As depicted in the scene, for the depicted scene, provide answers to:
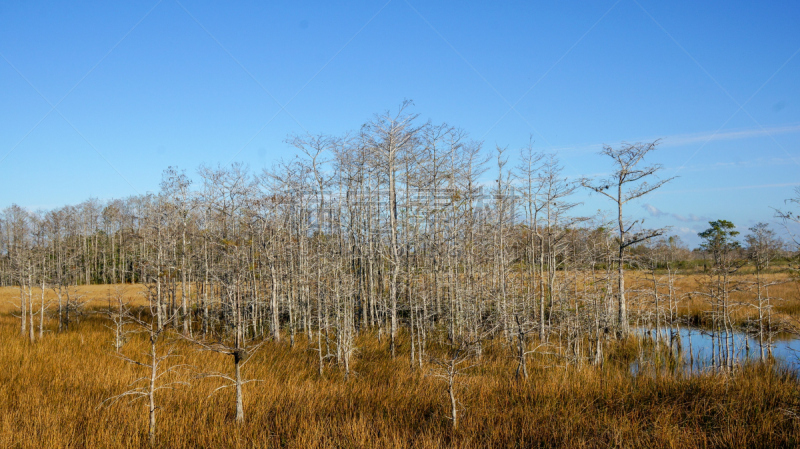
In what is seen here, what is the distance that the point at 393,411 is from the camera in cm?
762

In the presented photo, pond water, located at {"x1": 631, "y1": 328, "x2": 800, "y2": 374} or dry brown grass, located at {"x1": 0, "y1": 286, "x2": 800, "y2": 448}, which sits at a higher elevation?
dry brown grass, located at {"x1": 0, "y1": 286, "x2": 800, "y2": 448}

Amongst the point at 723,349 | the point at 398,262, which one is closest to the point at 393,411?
the point at 398,262

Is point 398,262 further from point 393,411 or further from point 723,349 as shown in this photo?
point 723,349

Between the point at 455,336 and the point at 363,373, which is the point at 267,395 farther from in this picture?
the point at 455,336

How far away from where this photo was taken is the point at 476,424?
6539 mm

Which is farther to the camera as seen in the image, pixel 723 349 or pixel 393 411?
pixel 723 349

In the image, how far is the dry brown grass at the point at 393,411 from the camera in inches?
239

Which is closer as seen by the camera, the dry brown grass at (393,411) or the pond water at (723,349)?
the dry brown grass at (393,411)

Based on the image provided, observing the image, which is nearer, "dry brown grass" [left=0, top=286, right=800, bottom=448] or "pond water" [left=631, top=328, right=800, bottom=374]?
"dry brown grass" [left=0, top=286, right=800, bottom=448]

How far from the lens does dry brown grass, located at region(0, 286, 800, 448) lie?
6062mm

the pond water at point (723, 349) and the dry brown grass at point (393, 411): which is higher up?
the dry brown grass at point (393, 411)

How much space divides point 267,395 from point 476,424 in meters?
4.16

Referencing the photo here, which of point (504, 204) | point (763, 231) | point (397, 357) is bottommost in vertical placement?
point (397, 357)

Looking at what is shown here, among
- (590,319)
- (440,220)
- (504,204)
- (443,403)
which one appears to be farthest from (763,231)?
(443,403)
